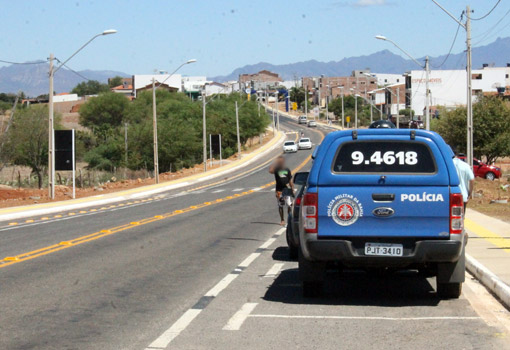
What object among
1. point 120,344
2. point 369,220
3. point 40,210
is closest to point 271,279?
point 369,220

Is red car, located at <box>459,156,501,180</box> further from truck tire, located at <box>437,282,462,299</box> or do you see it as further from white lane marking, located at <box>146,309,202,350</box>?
white lane marking, located at <box>146,309,202,350</box>

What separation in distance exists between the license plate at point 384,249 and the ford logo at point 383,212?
13.7 inches

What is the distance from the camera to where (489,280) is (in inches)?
453

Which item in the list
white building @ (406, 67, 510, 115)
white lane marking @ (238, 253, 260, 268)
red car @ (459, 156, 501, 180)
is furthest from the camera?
white building @ (406, 67, 510, 115)

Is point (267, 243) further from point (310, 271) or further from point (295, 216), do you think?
point (310, 271)

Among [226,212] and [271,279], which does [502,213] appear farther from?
[271,279]

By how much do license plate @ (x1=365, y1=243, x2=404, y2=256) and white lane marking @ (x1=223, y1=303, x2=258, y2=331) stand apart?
1533 mm

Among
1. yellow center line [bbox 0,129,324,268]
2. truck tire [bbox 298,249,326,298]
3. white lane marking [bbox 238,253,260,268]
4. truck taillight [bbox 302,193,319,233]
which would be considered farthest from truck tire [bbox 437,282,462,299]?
yellow center line [bbox 0,129,324,268]

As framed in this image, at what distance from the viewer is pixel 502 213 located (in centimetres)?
2422

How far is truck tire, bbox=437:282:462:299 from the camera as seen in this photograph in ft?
34.0

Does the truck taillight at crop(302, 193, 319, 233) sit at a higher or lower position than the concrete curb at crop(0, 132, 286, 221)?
higher

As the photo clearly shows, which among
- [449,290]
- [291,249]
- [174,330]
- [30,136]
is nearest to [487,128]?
[30,136]

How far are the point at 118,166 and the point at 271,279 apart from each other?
83.8 meters

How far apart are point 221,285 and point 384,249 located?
2840mm
